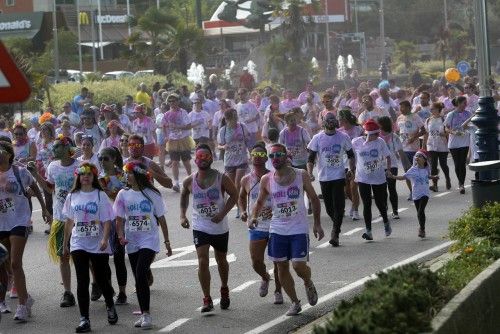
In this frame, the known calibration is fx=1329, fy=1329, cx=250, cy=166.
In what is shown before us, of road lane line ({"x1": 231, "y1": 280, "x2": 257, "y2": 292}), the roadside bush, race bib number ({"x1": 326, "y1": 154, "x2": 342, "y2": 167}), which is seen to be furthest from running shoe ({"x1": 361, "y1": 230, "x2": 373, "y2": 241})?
the roadside bush

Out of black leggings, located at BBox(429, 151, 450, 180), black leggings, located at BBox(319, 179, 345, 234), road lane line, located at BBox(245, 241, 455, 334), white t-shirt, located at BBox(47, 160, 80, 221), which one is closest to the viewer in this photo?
road lane line, located at BBox(245, 241, 455, 334)

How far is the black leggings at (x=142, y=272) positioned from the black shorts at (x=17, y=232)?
1.47m

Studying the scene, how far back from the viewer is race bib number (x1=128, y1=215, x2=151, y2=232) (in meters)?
12.6

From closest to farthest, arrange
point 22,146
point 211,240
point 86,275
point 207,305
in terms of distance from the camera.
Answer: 1. point 86,275
2. point 207,305
3. point 211,240
4. point 22,146

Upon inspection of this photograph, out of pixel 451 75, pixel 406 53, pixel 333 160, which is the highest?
pixel 406 53

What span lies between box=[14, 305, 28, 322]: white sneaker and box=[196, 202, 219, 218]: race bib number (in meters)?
2.01

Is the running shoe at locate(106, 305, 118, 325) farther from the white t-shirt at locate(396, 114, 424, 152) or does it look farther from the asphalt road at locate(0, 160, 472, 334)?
the white t-shirt at locate(396, 114, 424, 152)

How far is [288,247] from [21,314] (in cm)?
278

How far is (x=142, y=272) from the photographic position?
12391 millimetres

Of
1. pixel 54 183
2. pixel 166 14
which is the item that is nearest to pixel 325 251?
pixel 54 183

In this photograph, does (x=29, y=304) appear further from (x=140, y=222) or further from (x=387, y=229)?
(x=387, y=229)

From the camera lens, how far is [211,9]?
101125mm

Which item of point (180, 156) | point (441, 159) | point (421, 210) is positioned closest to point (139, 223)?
point (421, 210)

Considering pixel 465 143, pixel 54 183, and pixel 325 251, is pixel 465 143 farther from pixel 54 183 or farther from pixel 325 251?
pixel 54 183
